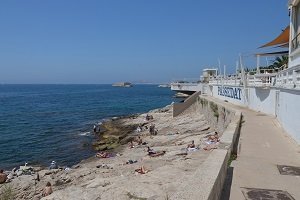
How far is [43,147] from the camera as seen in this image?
30.6 m

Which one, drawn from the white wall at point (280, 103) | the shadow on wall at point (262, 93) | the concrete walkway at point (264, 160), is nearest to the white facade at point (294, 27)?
the white wall at point (280, 103)

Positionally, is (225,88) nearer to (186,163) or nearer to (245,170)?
(186,163)

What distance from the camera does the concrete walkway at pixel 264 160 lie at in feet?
21.8

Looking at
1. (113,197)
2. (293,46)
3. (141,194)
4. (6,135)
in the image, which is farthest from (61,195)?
(6,135)

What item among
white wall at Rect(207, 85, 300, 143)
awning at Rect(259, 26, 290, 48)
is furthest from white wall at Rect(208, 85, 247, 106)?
awning at Rect(259, 26, 290, 48)

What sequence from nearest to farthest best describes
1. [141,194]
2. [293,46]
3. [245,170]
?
[245,170], [141,194], [293,46]

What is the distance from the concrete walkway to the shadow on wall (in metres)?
6.05

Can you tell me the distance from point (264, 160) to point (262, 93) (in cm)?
1286

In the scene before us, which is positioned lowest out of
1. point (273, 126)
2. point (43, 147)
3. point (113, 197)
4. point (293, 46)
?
point (43, 147)

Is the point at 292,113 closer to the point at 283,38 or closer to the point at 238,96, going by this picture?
the point at 283,38

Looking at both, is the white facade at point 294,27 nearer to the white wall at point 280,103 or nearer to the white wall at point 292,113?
the white wall at point 280,103

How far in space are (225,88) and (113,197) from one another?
25311mm

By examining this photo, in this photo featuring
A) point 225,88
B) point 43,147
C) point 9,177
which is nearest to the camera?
point 9,177

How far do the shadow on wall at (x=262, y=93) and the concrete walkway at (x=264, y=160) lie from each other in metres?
6.05
